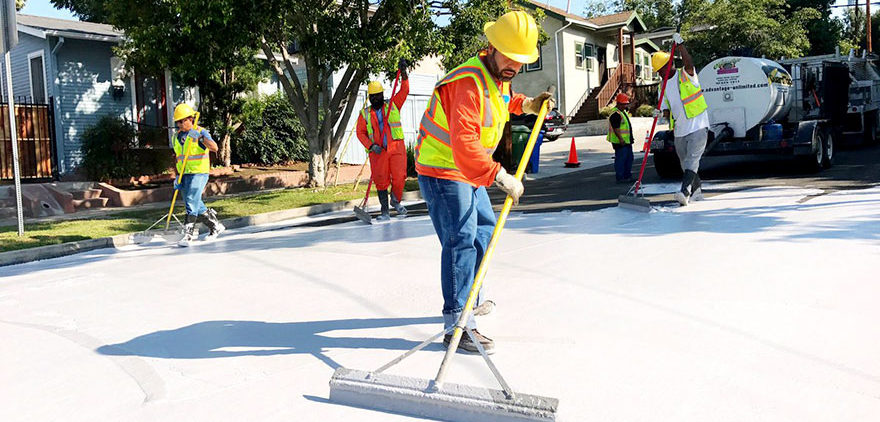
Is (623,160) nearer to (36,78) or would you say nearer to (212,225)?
(212,225)

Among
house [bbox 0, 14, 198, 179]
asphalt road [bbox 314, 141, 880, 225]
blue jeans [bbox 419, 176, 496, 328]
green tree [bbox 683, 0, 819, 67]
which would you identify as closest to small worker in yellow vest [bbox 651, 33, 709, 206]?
asphalt road [bbox 314, 141, 880, 225]

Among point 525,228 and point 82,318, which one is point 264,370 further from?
point 525,228

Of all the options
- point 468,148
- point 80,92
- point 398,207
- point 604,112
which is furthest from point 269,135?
point 468,148

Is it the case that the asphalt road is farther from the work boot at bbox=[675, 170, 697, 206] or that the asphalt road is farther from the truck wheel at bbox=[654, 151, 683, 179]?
the work boot at bbox=[675, 170, 697, 206]

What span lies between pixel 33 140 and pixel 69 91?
1537 millimetres

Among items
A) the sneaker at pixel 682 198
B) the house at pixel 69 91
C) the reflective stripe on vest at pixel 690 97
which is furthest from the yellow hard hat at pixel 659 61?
the house at pixel 69 91

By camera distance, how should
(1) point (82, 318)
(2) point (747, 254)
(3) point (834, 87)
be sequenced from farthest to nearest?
(3) point (834, 87) < (2) point (747, 254) < (1) point (82, 318)

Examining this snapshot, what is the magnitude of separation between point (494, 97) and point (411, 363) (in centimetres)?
154

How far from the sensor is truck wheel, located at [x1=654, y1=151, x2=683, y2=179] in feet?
46.1

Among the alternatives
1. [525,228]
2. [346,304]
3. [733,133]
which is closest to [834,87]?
[733,133]

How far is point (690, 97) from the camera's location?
9.78m

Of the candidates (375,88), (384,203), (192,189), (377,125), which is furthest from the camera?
(384,203)

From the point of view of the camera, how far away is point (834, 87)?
15789mm

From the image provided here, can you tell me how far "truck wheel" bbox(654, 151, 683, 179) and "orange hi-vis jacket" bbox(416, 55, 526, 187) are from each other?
1032 cm
